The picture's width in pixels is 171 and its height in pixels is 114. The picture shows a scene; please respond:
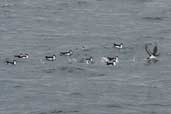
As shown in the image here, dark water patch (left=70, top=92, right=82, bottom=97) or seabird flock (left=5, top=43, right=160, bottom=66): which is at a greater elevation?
seabird flock (left=5, top=43, right=160, bottom=66)

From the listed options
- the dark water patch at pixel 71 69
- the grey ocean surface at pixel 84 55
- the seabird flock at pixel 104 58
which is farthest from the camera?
the seabird flock at pixel 104 58

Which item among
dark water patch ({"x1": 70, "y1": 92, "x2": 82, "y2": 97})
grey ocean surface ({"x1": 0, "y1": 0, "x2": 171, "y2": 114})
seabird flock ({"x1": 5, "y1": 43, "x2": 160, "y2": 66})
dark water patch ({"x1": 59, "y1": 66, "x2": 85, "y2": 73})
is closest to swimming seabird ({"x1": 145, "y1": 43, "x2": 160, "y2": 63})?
seabird flock ({"x1": 5, "y1": 43, "x2": 160, "y2": 66})

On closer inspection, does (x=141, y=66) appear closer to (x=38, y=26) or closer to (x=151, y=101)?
(x=151, y=101)

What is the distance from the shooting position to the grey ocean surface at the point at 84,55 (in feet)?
198

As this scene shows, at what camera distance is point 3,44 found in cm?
7731

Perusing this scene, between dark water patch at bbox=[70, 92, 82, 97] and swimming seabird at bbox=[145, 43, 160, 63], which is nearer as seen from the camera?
dark water patch at bbox=[70, 92, 82, 97]

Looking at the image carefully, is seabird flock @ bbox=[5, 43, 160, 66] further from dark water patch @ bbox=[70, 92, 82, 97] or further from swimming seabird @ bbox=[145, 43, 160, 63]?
dark water patch @ bbox=[70, 92, 82, 97]

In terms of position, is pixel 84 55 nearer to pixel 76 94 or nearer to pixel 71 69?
pixel 71 69

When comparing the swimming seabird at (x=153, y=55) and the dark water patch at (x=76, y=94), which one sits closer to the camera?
the dark water patch at (x=76, y=94)

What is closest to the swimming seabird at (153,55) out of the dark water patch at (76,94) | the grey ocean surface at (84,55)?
the grey ocean surface at (84,55)

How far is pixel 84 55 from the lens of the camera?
72375 mm

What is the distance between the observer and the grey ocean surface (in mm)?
60312

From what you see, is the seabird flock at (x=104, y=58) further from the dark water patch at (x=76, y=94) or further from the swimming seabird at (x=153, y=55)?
the dark water patch at (x=76, y=94)

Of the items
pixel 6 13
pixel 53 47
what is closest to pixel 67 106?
pixel 53 47
